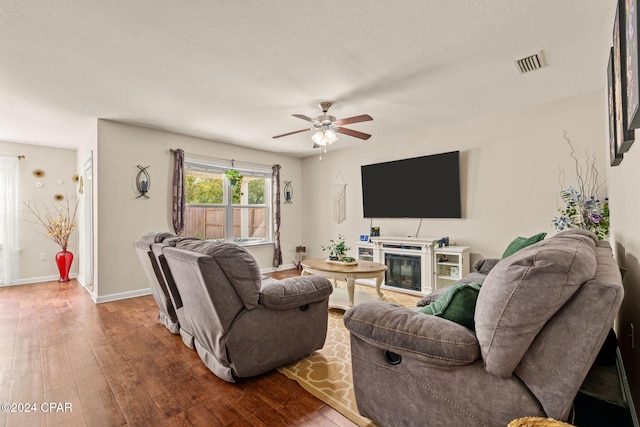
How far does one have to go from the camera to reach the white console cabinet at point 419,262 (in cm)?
416

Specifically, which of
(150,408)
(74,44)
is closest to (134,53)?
(74,44)

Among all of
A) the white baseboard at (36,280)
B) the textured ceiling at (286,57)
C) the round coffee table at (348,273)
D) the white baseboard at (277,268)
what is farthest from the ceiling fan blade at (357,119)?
the white baseboard at (36,280)

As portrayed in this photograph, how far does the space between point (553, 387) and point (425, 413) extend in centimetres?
52

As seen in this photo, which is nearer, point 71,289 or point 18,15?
point 18,15

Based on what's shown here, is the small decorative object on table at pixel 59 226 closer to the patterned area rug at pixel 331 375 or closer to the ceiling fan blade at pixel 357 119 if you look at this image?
the patterned area rug at pixel 331 375

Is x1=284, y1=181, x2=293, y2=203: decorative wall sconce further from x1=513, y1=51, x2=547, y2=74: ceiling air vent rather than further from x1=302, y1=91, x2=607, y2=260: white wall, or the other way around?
x1=513, y1=51, x2=547, y2=74: ceiling air vent

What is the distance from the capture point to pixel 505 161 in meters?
3.96

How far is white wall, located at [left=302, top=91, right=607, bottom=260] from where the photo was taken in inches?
137

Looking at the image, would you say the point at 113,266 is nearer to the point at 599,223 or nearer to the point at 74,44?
the point at 74,44

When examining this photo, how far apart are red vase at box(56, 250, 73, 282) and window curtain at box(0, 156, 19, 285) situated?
2.06 ft

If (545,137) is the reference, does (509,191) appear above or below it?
below

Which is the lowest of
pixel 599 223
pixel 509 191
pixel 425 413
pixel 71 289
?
pixel 71 289

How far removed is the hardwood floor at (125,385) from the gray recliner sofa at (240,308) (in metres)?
0.16

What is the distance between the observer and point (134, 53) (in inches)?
98.0
